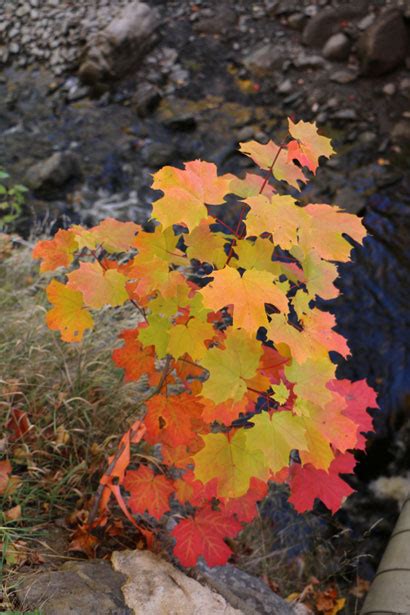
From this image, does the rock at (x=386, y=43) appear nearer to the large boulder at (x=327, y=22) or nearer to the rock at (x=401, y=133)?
the large boulder at (x=327, y=22)

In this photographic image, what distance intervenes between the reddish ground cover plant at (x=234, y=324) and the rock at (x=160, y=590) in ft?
0.26

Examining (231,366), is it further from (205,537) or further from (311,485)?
(205,537)

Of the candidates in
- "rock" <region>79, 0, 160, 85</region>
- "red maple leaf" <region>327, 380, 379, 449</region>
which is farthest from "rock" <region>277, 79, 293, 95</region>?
"red maple leaf" <region>327, 380, 379, 449</region>

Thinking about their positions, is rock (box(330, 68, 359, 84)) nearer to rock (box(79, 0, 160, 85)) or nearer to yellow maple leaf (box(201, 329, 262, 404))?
rock (box(79, 0, 160, 85))

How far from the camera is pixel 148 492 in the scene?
1.97 meters

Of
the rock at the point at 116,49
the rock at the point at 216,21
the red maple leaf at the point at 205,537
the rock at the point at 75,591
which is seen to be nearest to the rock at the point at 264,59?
the rock at the point at 216,21

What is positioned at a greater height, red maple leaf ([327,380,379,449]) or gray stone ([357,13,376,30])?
gray stone ([357,13,376,30])

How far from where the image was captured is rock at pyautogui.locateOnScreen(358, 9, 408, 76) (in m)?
5.70

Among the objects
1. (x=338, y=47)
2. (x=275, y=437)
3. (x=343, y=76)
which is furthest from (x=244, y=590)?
(x=338, y=47)

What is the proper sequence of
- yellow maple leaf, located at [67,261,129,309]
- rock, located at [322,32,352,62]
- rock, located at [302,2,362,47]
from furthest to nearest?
1. rock, located at [302,2,362,47]
2. rock, located at [322,32,352,62]
3. yellow maple leaf, located at [67,261,129,309]

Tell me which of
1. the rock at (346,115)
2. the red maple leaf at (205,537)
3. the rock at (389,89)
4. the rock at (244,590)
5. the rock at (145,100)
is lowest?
the rock at (244,590)

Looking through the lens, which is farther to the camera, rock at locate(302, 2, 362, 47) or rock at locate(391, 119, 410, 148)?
rock at locate(302, 2, 362, 47)

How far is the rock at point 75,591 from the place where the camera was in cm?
156

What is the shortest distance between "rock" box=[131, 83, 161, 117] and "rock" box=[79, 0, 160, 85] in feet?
1.26
